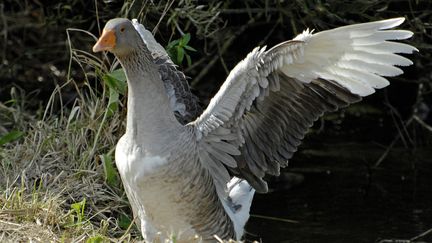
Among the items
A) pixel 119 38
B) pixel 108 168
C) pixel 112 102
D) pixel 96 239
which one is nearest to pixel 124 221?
pixel 108 168

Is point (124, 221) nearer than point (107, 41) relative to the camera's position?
No

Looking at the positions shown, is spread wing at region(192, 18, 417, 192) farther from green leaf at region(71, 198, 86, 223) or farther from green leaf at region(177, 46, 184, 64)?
green leaf at region(177, 46, 184, 64)

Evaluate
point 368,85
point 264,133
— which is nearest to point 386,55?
point 368,85

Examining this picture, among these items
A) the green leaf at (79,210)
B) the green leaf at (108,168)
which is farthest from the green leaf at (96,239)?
the green leaf at (108,168)

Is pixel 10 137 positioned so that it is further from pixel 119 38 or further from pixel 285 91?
pixel 285 91

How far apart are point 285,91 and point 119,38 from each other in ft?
3.51

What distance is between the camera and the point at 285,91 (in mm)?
5914

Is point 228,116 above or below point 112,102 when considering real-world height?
above

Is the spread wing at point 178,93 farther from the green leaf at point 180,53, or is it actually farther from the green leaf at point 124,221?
the green leaf at point 124,221

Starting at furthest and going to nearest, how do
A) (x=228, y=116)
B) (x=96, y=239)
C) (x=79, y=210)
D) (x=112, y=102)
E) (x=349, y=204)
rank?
(x=349, y=204)
(x=112, y=102)
(x=79, y=210)
(x=228, y=116)
(x=96, y=239)

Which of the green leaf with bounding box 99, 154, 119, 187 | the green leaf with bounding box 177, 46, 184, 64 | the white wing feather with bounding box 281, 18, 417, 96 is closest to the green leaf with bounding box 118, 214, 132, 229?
the green leaf with bounding box 99, 154, 119, 187

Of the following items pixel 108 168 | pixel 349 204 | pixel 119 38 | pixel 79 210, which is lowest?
pixel 349 204

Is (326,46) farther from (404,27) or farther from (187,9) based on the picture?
(404,27)

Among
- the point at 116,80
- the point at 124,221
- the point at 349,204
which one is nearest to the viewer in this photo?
the point at 124,221
